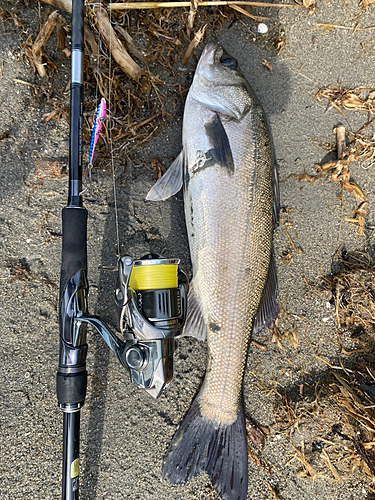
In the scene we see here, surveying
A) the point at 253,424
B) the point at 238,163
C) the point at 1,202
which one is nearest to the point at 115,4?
the point at 238,163

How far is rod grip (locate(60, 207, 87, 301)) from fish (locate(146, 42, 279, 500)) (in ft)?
1.96

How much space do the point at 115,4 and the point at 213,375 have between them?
2255 mm

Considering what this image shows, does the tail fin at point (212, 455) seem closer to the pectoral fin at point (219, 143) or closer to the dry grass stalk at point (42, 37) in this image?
the pectoral fin at point (219, 143)

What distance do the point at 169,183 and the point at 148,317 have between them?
86cm

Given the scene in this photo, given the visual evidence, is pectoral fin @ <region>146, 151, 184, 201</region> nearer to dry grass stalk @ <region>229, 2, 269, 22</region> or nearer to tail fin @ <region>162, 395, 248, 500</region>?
dry grass stalk @ <region>229, 2, 269, 22</region>

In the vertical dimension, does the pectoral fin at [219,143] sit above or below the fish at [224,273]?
above

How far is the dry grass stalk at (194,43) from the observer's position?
1.97 metres

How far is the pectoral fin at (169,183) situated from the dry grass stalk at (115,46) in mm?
609

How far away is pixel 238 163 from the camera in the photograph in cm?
175

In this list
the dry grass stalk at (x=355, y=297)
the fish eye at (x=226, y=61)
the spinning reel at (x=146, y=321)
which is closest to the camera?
the spinning reel at (x=146, y=321)

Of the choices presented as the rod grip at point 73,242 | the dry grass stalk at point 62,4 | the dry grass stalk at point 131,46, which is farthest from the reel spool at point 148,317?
the dry grass stalk at point 62,4

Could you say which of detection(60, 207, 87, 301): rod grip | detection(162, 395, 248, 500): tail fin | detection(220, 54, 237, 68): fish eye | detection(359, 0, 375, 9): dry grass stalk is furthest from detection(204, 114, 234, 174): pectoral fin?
detection(359, 0, 375, 9): dry grass stalk

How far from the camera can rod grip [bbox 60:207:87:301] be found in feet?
4.89

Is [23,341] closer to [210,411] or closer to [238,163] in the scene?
[210,411]
